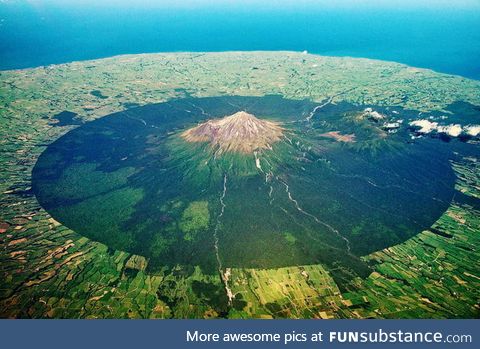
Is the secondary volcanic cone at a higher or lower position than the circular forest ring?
higher

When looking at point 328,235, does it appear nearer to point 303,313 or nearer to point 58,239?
point 303,313

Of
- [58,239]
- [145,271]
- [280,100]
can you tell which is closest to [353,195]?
[145,271]

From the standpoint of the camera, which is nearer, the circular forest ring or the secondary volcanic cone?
the circular forest ring

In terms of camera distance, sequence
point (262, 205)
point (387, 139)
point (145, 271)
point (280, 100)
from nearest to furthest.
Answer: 1. point (145, 271)
2. point (262, 205)
3. point (387, 139)
4. point (280, 100)

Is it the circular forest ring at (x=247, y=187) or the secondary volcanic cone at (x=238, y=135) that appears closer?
the circular forest ring at (x=247, y=187)

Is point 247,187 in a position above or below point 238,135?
below
